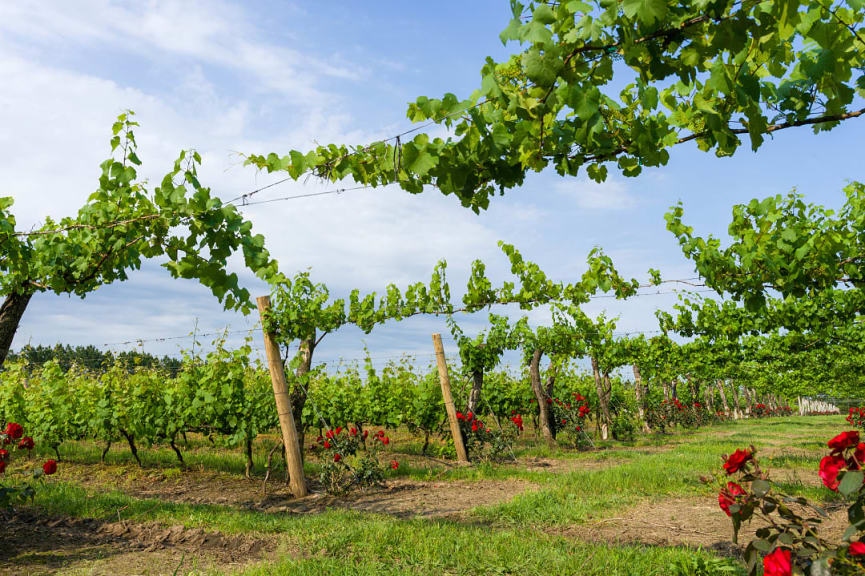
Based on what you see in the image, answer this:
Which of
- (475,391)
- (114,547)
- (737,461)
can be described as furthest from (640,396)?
(114,547)

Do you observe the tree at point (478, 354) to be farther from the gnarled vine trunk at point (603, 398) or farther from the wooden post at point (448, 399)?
the gnarled vine trunk at point (603, 398)

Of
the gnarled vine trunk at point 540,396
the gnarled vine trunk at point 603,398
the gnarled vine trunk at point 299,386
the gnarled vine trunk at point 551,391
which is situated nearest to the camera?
the gnarled vine trunk at point 299,386

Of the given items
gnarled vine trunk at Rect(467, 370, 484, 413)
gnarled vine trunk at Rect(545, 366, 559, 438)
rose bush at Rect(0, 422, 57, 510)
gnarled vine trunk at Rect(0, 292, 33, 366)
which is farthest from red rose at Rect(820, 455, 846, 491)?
gnarled vine trunk at Rect(545, 366, 559, 438)

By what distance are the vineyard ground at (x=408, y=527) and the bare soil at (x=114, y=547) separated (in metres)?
0.01

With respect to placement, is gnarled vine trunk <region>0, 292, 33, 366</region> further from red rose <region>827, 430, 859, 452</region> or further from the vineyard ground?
red rose <region>827, 430, 859, 452</region>

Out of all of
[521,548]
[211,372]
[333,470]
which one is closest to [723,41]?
[521,548]

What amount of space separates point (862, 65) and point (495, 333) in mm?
9515

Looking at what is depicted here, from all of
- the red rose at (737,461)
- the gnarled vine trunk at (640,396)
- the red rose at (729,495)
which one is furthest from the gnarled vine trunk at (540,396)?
the red rose at (737,461)

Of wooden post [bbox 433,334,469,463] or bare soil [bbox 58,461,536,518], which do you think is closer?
bare soil [bbox 58,461,536,518]

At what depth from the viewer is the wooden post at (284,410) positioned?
22.0ft

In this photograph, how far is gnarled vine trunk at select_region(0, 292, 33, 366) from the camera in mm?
5004

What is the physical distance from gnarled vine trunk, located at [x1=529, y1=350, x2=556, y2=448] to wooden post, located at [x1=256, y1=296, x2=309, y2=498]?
24.1 ft

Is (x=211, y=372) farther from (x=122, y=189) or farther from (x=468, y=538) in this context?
(x=468, y=538)

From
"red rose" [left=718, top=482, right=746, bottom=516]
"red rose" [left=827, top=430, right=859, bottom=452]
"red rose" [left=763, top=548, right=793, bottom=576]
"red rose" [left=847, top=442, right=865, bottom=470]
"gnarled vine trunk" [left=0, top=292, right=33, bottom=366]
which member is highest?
"gnarled vine trunk" [left=0, top=292, right=33, bottom=366]
